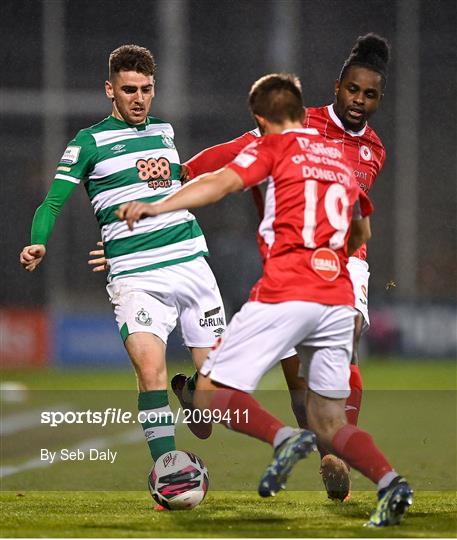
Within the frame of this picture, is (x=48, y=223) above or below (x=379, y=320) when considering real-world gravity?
above

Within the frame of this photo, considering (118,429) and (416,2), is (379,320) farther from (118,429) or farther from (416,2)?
(118,429)

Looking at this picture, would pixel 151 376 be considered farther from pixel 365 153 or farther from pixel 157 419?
pixel 365 153

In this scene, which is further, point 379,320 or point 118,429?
point 379,320

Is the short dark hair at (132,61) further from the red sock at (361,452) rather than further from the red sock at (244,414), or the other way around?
the red sock at (361,452)

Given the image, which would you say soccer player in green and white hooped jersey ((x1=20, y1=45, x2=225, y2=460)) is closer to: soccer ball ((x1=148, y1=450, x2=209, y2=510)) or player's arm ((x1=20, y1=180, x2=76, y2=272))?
player's arm ((x1=20, y1=180, x2=76, y2=272))

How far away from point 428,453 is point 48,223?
3956 mm

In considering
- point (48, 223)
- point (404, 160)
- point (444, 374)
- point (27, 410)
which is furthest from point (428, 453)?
point (404, 160)

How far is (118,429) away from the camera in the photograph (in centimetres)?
1100

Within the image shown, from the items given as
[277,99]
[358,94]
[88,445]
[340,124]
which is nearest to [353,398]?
[340,124]

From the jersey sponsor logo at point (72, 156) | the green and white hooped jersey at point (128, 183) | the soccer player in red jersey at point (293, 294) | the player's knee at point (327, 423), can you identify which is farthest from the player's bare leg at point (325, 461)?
the jersey sponsor logo at point (72, 156)

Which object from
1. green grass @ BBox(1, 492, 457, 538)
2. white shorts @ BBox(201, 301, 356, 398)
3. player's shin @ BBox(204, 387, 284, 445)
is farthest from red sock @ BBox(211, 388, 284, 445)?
green grass @ BBox(1, 492, 457, 538)

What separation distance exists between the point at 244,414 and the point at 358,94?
207cm

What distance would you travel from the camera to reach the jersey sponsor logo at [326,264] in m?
4.99

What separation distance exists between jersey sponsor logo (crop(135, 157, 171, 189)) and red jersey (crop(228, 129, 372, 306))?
1197mm
